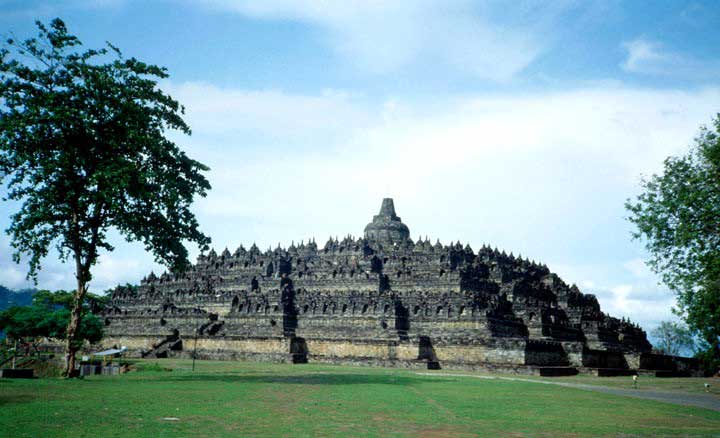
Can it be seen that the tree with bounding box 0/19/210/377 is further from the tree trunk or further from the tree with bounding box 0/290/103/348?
the tree with bounding box 0/290/103/348

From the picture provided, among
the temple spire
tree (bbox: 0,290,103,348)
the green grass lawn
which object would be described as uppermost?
the temple spire

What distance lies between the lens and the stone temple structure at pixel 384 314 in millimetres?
54406

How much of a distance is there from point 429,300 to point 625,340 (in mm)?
23157

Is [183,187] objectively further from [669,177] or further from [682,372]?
[682,372]

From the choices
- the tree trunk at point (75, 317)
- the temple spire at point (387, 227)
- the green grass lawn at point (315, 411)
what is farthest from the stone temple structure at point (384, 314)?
the tree trunk at point (75, 317)

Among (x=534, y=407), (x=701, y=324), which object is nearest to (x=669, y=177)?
(x=701, y=324)

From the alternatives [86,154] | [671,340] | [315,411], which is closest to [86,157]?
[86,154]

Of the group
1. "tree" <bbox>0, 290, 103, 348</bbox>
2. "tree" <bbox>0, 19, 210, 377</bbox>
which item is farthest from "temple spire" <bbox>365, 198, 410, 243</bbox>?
"tree" <bbox>0, 19, 210, 377</bbox>

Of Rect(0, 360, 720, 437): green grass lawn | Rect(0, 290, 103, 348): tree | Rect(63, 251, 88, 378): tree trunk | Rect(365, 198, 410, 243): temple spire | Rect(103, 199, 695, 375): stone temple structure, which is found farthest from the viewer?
Rect(365, 198, 410, 243): temple spire

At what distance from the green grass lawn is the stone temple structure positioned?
2177cm

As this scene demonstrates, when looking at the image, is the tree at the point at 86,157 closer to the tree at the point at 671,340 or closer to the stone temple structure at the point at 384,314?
the stone temple structure at the point at 384,314

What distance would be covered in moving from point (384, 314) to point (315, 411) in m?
42.6

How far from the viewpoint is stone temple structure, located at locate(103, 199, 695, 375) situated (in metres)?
54.4

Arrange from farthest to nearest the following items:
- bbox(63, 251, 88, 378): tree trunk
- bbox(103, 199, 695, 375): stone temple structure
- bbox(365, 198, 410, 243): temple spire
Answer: bbox(365, 198, 410, 243): temple spire < bbox(103, 199, 695, 375): stone temple structure < bbox(63, 251, 88, 378): tree trunk
